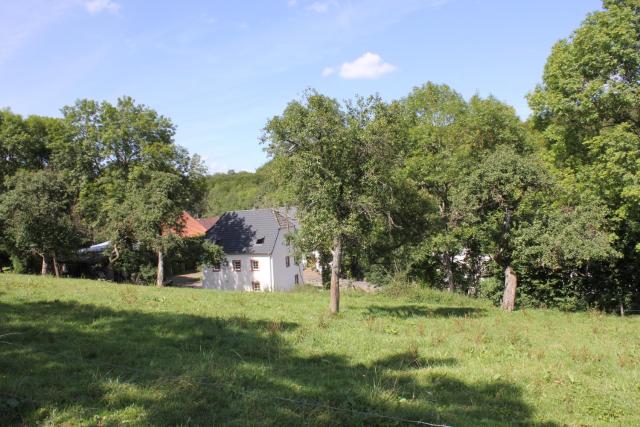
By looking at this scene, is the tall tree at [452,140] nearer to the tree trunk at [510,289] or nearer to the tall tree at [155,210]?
the tree trunk at [510,289]

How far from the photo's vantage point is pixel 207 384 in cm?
756

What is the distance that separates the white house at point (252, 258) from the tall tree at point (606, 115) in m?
28.6

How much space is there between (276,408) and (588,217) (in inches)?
758

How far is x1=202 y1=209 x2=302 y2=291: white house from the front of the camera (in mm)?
46094

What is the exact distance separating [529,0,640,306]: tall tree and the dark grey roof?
3000cm

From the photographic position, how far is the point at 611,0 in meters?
20.4

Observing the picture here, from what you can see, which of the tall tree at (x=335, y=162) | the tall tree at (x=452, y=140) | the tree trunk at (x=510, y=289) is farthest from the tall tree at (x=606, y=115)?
the tall tree at (x=335, y=162)

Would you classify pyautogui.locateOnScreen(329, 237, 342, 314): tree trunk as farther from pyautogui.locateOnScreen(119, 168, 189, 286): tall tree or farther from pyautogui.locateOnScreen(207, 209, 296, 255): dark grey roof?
pyautogui.locateOnScreen(207, 209, 296, 255): dark grey roof

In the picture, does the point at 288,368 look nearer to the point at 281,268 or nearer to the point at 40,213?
the point at 40,213

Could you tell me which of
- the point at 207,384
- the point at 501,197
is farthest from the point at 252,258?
the point at 207,384

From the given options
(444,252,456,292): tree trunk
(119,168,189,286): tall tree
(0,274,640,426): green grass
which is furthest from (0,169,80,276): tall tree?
(444,252,456,292): tree trunk

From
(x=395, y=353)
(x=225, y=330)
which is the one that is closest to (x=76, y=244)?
(x=225, y=330)

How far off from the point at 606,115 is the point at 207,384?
22.8 m

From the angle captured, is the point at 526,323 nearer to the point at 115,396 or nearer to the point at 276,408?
the point at 276,408
